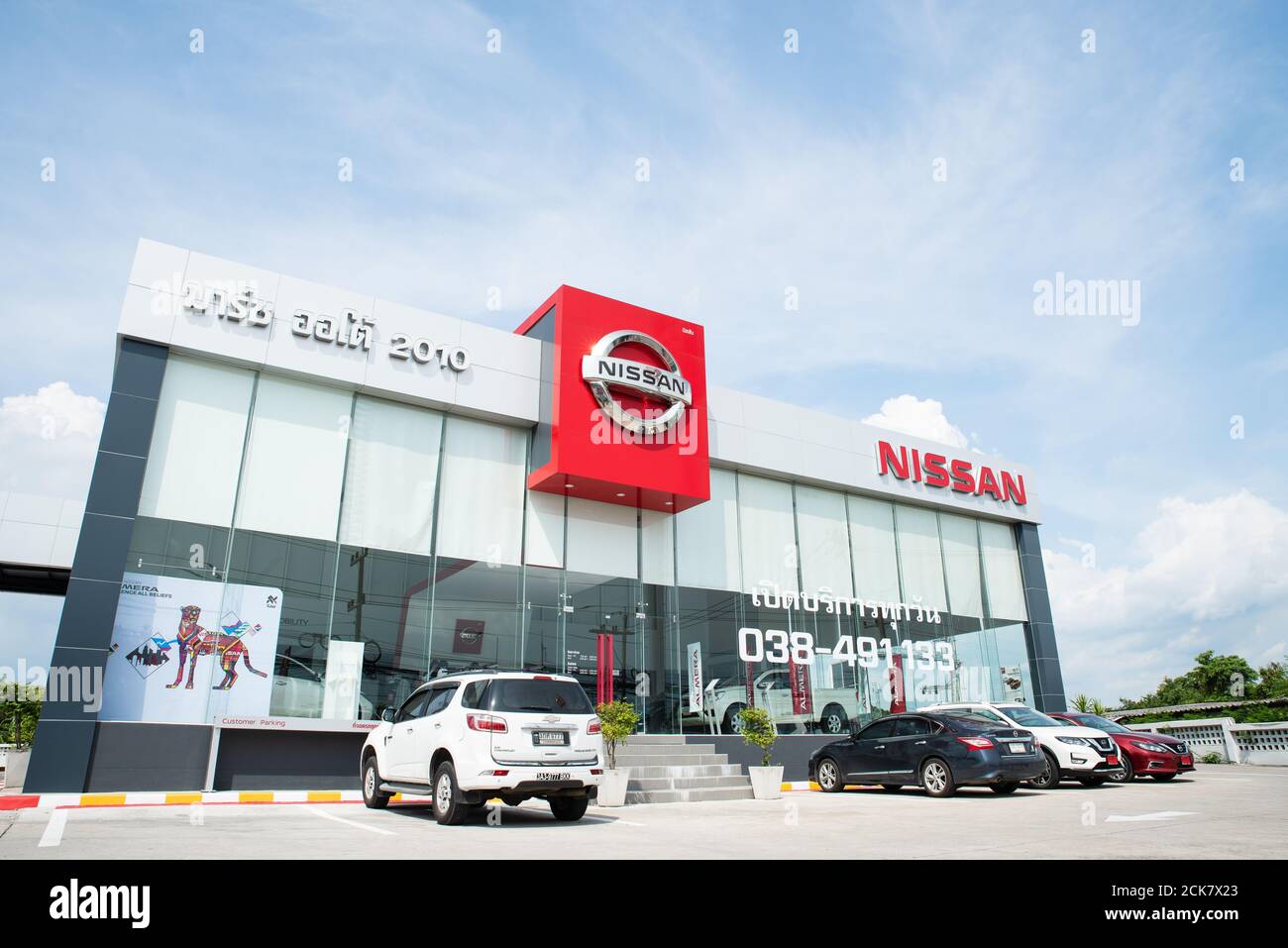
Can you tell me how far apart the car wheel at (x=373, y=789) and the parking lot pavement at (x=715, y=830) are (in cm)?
30

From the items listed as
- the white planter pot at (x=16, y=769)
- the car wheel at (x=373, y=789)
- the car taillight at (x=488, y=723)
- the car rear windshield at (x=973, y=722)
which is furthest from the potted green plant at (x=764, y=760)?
the white planter pot at (x=16, y=769)

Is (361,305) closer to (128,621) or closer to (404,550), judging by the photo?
(404,550)

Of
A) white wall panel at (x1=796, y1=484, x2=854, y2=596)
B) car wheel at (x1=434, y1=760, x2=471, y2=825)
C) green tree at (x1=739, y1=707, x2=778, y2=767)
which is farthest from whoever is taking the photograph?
white wall panel at (x1=796, y1=484, x2=854, y2=596)

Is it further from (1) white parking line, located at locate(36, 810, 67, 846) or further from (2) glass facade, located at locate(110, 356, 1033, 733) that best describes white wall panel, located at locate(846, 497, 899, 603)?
(1) white parking line, located at locate(36, 810, 67, 846)

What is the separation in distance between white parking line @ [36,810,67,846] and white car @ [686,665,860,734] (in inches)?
456

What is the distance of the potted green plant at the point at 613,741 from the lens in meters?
12.6

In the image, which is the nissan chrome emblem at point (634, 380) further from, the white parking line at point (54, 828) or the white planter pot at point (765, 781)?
the white parking line at point (54, 828)

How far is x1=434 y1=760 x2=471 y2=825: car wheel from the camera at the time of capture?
880 centimetres

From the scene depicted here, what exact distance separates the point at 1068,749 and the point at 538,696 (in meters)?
10.6

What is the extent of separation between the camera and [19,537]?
70.9 feet

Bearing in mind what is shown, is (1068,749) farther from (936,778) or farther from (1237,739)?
(1237,739)

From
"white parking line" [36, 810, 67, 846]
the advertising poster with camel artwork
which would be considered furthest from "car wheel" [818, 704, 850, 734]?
"white parking line" [36, 810, 67, 846]
